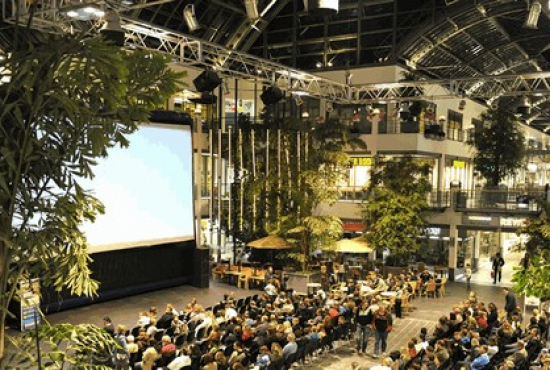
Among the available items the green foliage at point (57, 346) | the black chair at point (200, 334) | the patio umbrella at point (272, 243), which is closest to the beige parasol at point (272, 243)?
the patio umbrella at point (272, 243)

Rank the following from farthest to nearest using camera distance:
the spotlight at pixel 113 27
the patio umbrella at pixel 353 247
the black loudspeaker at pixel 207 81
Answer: the patio umbrella at pixel 353 247 < the black loudspeaker at pixel 207 81 < the spotlight at pixel 113 27

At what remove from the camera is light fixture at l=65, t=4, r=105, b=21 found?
10.1m

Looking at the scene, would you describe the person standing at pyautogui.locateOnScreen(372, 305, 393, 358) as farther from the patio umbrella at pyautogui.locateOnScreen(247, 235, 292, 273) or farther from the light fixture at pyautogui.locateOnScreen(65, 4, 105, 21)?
the light fixture at pyautogui.locateOnScreen(65, 4, 105, 21)

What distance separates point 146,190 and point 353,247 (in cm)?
886

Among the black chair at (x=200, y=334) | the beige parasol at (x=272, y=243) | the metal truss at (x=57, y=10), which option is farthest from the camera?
the beige parasol at (x=272, y=243)

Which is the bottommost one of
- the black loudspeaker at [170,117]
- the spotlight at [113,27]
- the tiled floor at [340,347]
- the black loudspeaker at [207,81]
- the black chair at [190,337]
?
the tiled floor at [340,347]

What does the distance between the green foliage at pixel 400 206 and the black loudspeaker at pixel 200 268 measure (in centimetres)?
695

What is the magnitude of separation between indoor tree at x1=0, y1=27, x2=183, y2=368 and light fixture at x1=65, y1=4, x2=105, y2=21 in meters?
6.88

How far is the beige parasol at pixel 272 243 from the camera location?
21500mm

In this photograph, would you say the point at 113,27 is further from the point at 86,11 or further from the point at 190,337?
the point at 190,337

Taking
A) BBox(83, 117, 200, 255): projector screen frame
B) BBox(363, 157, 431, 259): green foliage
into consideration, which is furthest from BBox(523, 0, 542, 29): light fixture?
BBox(83, 117, 200, 255): projector screen frame

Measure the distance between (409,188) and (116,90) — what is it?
66.7 ft

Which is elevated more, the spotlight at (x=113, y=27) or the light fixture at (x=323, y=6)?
the spotlight at (x=113, y=27)

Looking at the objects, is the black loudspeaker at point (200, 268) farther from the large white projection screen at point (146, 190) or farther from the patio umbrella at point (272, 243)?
the patio umbrella at point (272, 243)
